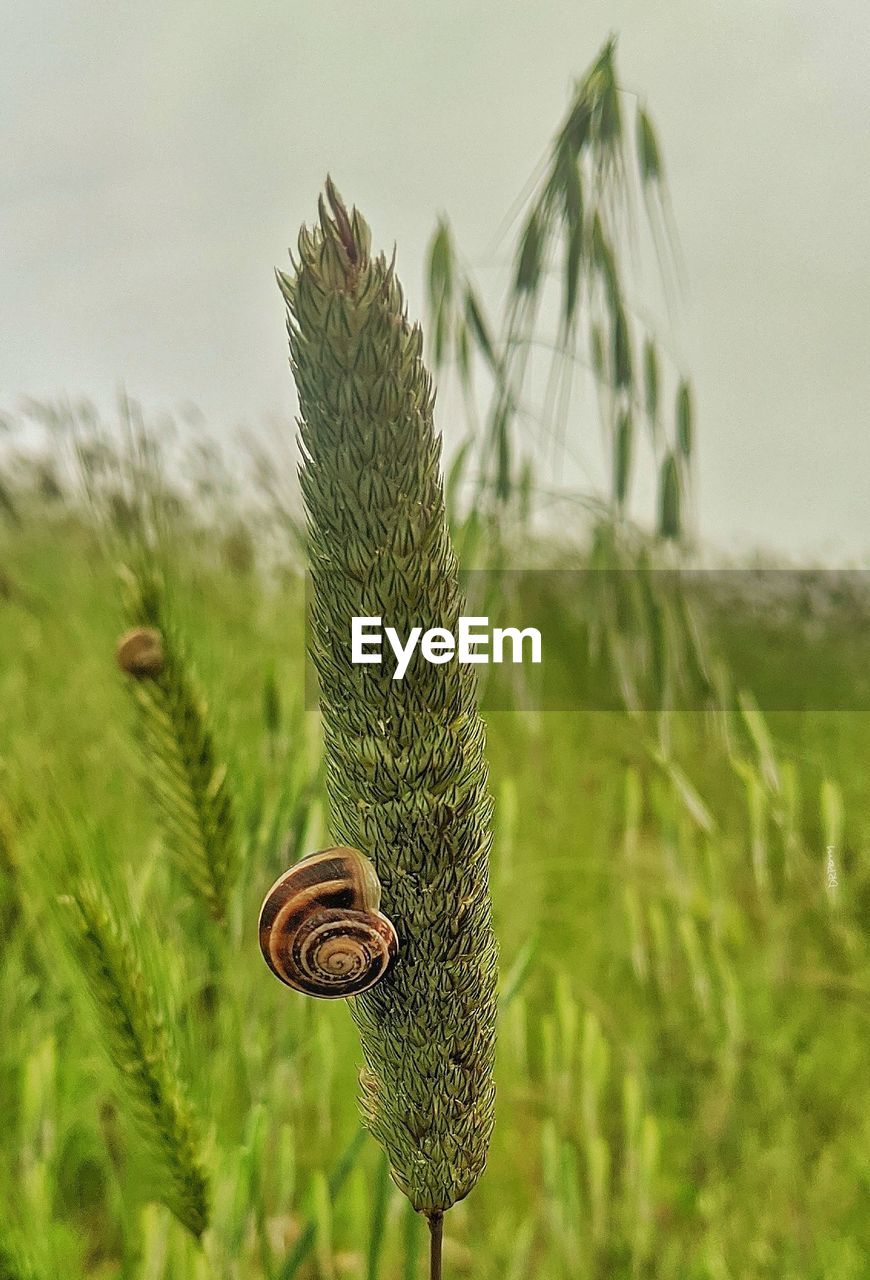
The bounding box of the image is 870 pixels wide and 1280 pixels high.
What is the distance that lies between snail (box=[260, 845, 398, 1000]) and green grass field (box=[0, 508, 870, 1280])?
12 centimetres

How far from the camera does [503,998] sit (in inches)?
12.4

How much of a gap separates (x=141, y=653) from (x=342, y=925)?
196 mm

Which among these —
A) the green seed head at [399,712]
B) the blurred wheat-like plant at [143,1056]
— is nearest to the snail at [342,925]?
the green seed head at [399,712]

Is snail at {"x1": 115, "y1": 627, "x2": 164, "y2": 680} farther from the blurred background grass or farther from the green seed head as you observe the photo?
the green seed head

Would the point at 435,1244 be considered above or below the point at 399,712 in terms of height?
below

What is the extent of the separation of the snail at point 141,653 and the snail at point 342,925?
172mm

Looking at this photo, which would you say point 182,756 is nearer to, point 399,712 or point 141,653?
point 141,653

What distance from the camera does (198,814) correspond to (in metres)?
0.36

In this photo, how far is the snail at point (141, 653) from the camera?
35 cm

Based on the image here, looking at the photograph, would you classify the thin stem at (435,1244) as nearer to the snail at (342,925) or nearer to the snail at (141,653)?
the snail at (342,925)

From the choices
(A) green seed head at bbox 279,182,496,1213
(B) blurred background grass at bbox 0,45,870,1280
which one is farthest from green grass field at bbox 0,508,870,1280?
(A) green seed head at bbox 279,182,496,1213

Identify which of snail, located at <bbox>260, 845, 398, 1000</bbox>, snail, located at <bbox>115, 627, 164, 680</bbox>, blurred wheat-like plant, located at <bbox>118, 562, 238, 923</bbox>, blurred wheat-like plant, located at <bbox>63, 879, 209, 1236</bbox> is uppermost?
snail, located at <bbox>115, 627, 164, 680</bbox>

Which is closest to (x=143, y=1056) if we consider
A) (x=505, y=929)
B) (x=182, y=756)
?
(x=182, y=756)

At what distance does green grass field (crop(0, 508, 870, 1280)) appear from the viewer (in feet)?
1.22
